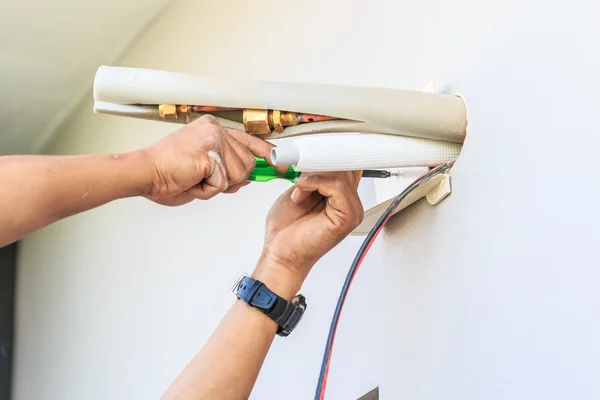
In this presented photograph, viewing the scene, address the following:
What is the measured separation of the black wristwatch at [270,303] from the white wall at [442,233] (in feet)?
0.41

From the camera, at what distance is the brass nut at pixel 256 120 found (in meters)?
0.57

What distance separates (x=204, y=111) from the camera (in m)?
0.59

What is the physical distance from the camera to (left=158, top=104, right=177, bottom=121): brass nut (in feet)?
1.89

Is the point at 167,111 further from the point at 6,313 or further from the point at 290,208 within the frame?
the point at 6,313

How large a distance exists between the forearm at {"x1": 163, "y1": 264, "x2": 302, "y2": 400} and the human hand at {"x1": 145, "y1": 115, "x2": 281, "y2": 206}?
175 mm

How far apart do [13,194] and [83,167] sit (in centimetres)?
6

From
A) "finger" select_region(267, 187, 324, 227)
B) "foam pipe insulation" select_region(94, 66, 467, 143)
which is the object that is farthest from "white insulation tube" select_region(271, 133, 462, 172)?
"finger" select_region(267, 187, 324, 227)

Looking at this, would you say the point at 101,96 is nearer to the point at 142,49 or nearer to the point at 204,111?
the point at 204,111

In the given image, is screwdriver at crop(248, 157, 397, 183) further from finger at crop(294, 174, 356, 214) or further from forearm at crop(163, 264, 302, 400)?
forearm at crop(163, 264, 302, 400)

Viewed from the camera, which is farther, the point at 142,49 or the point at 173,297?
the point at 142,49

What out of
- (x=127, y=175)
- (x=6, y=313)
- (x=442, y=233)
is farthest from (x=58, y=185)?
(x=6, y=313)

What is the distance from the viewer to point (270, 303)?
672mm

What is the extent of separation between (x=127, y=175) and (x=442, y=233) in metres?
0.34

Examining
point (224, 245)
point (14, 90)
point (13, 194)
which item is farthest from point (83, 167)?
point (14, 90)
